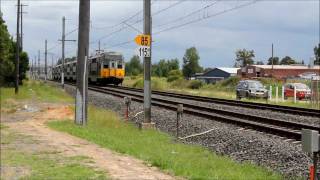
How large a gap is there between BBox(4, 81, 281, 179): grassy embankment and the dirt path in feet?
0.99

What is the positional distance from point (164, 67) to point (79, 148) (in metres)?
142

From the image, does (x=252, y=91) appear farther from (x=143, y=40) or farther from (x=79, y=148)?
(x=79, y=148)

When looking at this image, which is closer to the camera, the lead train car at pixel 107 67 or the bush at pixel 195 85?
the lead train car at pixel 107 67

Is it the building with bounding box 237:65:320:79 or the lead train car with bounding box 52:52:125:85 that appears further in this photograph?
the building with bounding box 237:65:320:79

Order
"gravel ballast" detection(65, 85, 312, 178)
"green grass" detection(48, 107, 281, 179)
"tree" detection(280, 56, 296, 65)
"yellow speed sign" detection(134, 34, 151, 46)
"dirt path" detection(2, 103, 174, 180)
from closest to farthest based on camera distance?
1. "green grass" detection(48, 107, 281, 179)
2. "dirt path" detection(2, 103, 174, 180)
3. "gravel ballast" detection(65, 85, 312, 178)
4. "yellow speed sign" detection(134, 34, 151, 46)
5. "tree" detection(280, 56, 296, 65)

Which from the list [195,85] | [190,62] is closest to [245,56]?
[190,62]

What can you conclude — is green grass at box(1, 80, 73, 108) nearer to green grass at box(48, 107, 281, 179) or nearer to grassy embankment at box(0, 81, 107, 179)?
green grass at box(48, 107, 281, 179)

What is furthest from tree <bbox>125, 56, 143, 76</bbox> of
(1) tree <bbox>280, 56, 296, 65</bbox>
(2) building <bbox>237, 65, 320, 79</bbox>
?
(2) building <bbox>237, 65, 320, 79</bbox>

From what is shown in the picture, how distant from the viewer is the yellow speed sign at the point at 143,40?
18656 millimetres

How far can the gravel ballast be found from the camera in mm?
10828

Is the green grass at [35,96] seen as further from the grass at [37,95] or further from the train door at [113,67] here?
the train door at [113,67]

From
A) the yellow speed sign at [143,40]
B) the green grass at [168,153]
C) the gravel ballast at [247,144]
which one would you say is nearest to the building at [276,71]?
the gravel ballast at [247,144]

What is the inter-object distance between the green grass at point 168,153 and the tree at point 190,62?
12754 cm

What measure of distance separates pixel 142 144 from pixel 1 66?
35.3m
